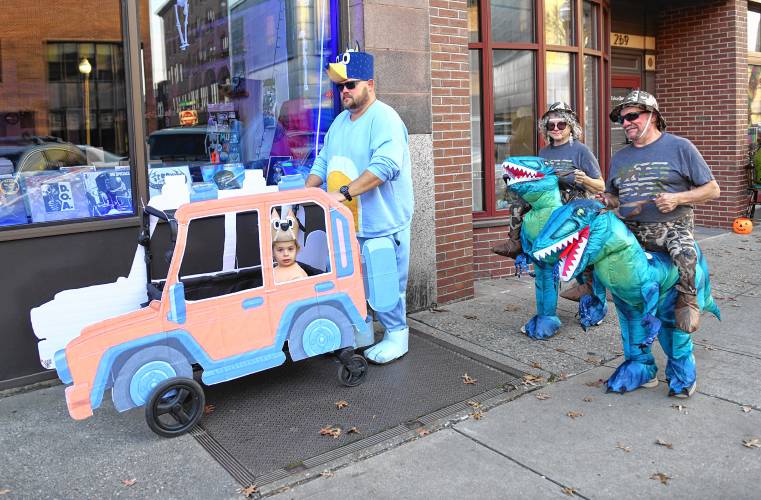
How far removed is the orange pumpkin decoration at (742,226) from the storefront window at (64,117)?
905 centimetres

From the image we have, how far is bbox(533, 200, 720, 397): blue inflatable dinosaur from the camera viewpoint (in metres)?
4.07

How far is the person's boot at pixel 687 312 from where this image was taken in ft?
13.8

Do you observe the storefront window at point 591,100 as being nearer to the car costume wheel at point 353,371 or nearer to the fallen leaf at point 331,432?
the car costume wheel at point 353,371

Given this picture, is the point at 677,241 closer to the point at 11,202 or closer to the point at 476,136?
the point at 476,136

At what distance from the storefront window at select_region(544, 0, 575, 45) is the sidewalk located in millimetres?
4425

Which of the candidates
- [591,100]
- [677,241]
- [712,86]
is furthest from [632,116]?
[712,86]

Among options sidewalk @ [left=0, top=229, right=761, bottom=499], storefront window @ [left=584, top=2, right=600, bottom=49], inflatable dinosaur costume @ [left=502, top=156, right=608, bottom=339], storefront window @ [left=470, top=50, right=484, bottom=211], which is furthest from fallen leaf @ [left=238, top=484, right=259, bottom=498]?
storefront window @ [left=584, top=2, right=600, bottom=49]

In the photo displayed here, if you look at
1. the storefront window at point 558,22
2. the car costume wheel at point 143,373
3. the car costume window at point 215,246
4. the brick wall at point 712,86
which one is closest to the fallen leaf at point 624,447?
the car costume wheel at point 143,373

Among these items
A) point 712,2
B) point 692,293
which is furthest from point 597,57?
point 692,293

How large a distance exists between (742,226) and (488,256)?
16.8 feet

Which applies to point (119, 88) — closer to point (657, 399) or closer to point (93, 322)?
point (93, 322)

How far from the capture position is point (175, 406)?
403 centimetres

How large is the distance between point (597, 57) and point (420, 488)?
7171mm

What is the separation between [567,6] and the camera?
848 centimetres
